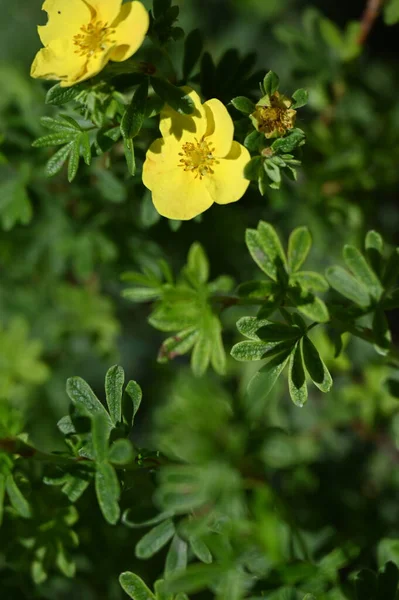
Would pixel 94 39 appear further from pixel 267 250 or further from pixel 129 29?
pixel 267 250

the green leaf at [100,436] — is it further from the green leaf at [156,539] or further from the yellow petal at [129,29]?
the yellow petal at [129,29]

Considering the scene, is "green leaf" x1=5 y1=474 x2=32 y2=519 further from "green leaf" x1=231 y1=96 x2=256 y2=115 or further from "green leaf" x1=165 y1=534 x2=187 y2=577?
"green leaf" x1=231 y1=96 x2=256 y2=115

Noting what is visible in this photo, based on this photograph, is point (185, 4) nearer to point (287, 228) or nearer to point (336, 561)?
point (287, 228)

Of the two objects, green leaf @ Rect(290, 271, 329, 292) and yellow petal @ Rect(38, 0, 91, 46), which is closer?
yellow petal @ Rect(38, 0, 91, 46)

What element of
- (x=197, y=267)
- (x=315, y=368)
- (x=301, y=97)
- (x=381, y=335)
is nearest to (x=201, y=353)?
(x=197, y=267)

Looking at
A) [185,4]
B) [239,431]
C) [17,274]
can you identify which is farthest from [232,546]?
[185,4]

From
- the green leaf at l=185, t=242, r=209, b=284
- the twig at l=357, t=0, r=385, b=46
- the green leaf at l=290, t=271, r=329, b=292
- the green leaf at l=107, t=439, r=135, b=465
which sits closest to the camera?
the green leaf at l=107, t=439, r=135, b=465

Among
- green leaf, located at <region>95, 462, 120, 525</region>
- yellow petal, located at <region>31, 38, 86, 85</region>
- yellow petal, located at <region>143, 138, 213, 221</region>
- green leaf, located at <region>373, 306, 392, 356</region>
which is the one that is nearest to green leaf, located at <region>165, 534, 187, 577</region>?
green leaf, located at <region>95, 462, 120, 525</region>
